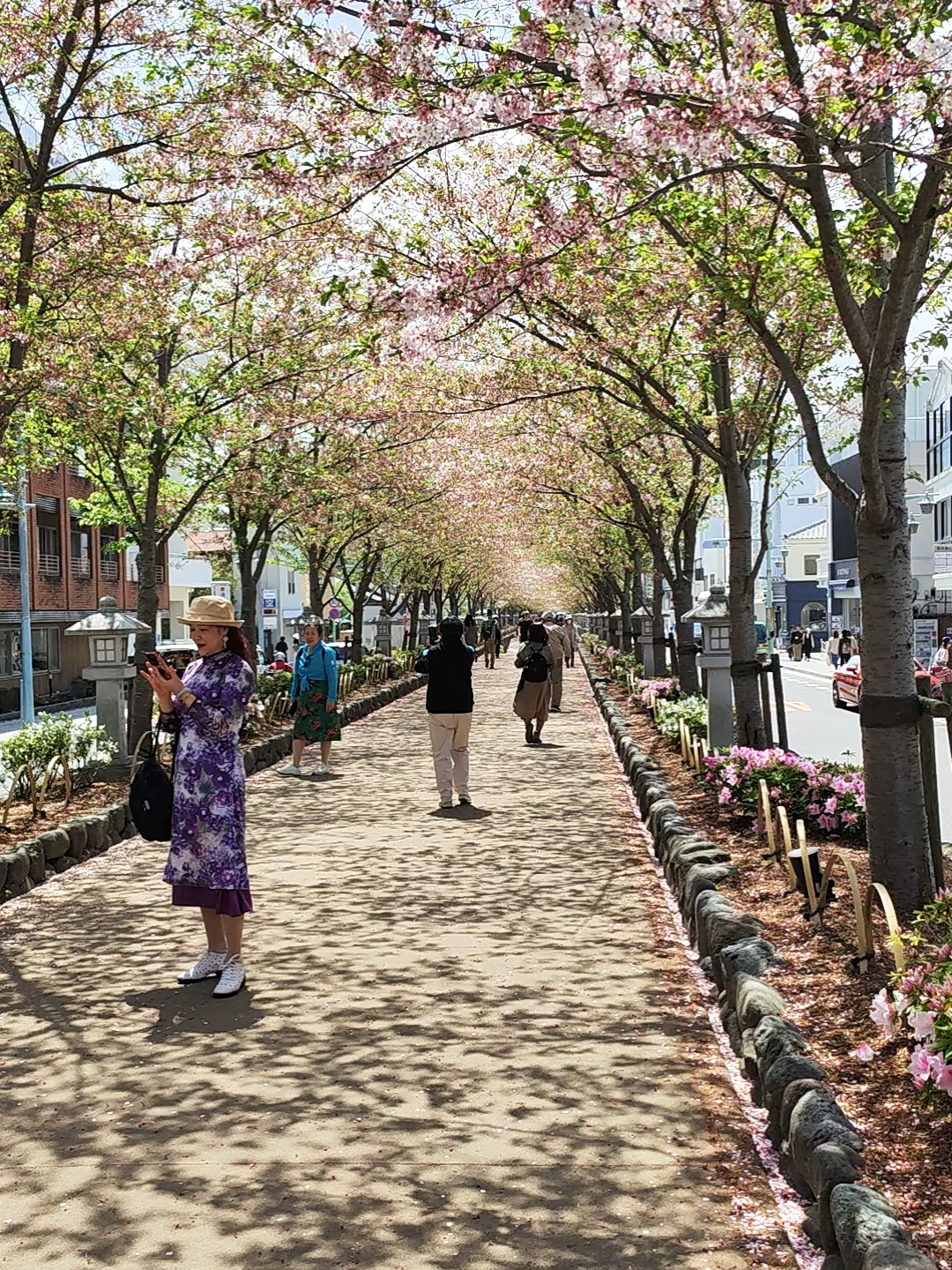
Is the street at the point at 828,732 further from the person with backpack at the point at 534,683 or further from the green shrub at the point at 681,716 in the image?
the person with backpack at the point at 534,683

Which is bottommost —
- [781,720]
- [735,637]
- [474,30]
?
[781,720]

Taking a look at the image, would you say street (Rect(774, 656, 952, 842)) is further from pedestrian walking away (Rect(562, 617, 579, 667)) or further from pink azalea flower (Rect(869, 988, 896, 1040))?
pedestrian walking away (Rect(562, 617, 579, 667))

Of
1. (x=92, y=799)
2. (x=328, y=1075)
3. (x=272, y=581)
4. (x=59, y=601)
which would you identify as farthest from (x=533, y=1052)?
(x=272, y=581)

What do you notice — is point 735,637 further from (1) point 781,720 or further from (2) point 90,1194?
(2) point 90,1194

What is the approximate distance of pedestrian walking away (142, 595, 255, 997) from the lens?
6422 mm

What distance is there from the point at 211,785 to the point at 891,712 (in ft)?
11.4

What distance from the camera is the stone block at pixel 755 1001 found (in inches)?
206

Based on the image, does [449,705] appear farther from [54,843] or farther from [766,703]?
[54,843]

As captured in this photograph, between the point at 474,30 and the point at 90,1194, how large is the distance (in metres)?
5.24

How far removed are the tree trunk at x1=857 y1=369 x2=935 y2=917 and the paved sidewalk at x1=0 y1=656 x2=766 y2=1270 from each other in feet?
4.44

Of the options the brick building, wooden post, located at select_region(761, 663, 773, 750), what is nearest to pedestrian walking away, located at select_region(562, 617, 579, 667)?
the brick building

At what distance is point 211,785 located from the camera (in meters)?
6.48

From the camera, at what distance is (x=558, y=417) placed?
63.8 feet

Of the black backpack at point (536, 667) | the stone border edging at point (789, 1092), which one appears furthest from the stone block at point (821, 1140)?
the black backpack at point (536, 667)
